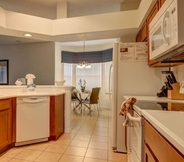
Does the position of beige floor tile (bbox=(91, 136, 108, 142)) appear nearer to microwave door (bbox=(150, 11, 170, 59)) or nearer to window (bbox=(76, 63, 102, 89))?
microwave door (bbox=(150, 11, 170, 59))

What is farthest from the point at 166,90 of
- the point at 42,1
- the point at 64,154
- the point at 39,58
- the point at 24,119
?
the point at 39,58

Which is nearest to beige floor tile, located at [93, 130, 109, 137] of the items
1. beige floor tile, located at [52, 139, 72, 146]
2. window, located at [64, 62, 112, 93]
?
beige floor tile, located at [52, 139, 72, 146]

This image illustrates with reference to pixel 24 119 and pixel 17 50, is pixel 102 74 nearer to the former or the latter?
pixel 17 50

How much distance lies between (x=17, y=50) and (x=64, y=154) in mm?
3970

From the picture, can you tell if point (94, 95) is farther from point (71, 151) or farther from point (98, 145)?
point (71, 151)

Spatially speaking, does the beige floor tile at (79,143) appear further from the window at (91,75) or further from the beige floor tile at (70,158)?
the window at (91,75)

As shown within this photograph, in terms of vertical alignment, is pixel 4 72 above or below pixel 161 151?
above

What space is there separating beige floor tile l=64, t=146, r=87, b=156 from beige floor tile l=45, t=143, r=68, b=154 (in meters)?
0.08

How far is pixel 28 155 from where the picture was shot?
2170 millimetres

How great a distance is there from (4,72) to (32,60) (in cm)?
122

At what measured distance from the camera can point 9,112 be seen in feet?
7.63

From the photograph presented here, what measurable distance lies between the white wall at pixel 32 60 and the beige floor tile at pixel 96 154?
2.75 metres

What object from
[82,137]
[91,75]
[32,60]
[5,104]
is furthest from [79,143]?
[91,75]

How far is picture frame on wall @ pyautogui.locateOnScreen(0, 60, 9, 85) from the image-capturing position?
5.00 meters
